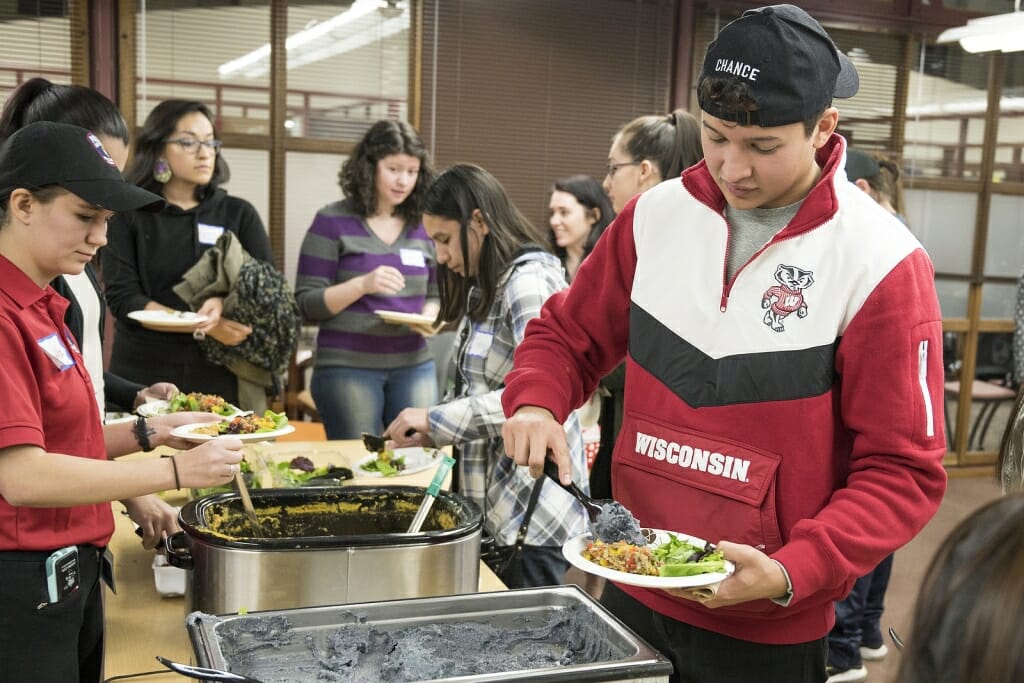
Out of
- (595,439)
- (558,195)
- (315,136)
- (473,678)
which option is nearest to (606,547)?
(473,678)

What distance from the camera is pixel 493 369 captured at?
2.05 meters

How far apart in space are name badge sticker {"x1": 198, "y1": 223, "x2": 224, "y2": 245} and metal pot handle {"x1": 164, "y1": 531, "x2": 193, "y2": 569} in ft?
5.13

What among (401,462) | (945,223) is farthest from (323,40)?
(945,223)

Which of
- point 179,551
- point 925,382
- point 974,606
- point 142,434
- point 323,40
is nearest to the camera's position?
point 974,606

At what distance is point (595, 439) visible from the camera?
9.44ft

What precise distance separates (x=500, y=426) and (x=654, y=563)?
31.3 inches

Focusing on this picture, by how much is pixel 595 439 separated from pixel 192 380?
122cm

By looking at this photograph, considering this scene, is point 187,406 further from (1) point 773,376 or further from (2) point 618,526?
(1) point 773,376

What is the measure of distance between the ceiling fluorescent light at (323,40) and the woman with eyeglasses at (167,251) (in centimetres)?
152

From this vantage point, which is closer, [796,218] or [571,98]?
[796,218]

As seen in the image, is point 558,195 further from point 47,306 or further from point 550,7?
point 47,306

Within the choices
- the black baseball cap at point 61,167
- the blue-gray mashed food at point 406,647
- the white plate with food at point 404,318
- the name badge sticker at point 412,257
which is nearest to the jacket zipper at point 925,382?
the blue-gray mashed food at point 406,647

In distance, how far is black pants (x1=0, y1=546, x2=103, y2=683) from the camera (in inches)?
53.2

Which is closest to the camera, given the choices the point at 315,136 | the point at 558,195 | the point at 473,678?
the point at 473,678
